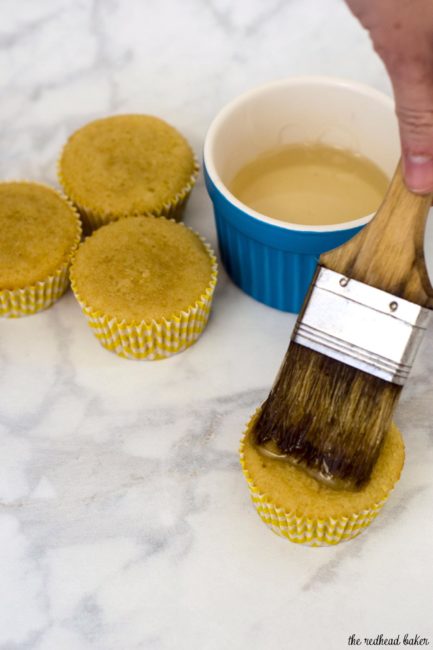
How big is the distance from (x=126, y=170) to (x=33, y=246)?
26 cm

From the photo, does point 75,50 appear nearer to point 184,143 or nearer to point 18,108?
point 18,108

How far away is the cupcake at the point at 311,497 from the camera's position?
1466mm

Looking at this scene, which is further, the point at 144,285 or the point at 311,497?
the point at 144,285

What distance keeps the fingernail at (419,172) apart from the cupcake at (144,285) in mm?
507

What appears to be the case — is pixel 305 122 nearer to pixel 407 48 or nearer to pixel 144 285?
pixel 144 285

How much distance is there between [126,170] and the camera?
1.90 m

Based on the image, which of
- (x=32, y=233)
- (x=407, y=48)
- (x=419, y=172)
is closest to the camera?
(x=407, y=48)

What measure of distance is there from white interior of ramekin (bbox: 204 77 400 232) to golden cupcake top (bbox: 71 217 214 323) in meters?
0.17

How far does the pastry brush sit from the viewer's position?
55.7 inches

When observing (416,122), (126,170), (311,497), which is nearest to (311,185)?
(126,170)

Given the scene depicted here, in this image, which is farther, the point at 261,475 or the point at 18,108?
the point at 18,108

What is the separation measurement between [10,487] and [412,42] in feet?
3.35

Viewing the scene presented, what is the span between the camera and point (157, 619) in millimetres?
1487

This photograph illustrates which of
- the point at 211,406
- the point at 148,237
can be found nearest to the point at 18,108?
the point at 148,237
